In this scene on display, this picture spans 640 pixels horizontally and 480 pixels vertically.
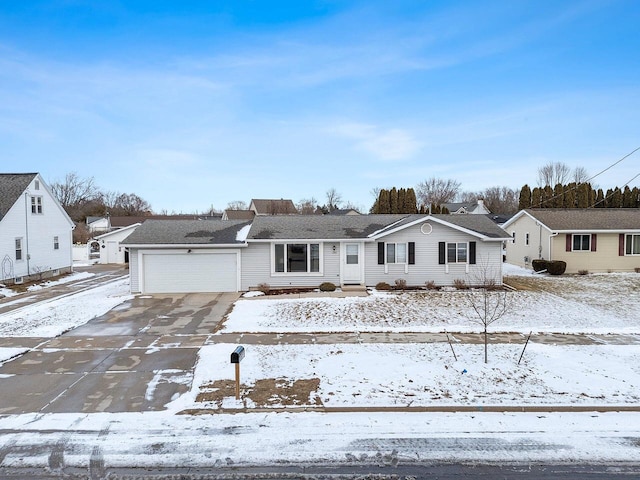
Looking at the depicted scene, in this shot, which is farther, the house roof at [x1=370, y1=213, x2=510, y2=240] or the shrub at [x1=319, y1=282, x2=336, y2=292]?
the house roof at [x1=370, y1=213, x2=510, y2=240]

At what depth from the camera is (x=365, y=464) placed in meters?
5.94

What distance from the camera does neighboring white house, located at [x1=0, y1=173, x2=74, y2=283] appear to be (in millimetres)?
23695

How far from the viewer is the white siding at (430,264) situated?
21.5 meters

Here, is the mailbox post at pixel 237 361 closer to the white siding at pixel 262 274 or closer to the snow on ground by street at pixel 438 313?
the snow on ground by street at pixel 438 313

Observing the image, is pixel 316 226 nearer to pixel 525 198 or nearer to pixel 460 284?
pixel 460 284

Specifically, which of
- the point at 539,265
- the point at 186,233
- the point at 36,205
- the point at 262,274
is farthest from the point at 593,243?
the point at 36,205

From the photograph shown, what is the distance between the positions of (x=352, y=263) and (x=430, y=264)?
3933 mm

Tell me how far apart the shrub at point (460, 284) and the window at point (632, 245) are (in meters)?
13.3

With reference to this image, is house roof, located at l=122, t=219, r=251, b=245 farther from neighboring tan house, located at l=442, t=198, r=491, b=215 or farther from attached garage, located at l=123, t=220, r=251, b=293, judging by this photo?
neighboring tan house, located at l=442, t=198, r=491, b=215

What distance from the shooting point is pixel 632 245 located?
26969 millimetres

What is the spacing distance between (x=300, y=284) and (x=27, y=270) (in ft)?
54.9

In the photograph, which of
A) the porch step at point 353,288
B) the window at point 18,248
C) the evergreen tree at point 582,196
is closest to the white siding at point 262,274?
the porch step at point 353,288

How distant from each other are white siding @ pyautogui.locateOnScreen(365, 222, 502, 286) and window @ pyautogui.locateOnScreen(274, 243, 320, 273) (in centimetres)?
264

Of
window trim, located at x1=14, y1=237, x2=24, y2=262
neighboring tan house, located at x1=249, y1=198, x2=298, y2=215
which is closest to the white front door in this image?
window trim, located at x1=14, y1=237, x2=24, y2=262
